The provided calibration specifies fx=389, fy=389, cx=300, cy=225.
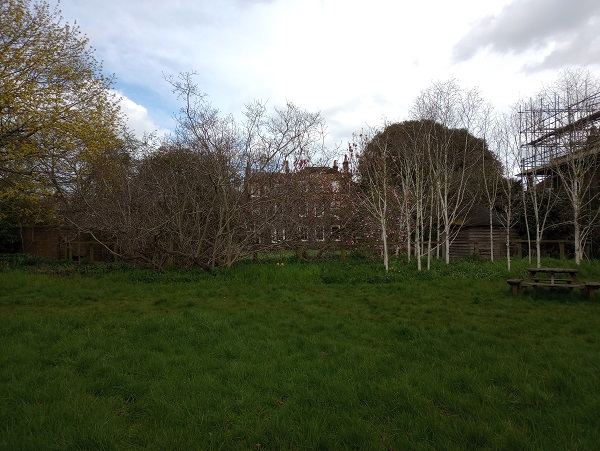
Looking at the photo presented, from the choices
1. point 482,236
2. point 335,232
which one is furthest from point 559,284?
point 482,236

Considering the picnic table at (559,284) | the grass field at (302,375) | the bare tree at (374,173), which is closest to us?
the grass field at (302,375)

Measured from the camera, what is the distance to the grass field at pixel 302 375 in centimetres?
266

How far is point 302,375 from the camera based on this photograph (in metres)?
3.74

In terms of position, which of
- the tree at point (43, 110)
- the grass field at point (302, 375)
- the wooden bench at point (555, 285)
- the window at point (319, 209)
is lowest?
Answer: the grass field at point (302, 375)

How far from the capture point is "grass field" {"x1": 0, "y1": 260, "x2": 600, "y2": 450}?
8.73 feet

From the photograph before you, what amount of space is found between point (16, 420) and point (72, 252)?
59.2 ft

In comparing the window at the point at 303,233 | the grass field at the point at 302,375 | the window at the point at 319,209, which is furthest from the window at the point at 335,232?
the grass field at the point at 302,375

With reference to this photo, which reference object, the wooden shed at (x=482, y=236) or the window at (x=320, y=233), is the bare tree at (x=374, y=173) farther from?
the wooden shed at (x=482, y=236)

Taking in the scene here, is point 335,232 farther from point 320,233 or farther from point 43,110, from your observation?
point 43,110

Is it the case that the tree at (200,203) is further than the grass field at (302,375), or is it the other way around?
the tree at (200,203)

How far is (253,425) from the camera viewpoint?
2828 mm

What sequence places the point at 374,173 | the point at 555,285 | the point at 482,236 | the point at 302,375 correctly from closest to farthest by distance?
the point at 302,375 → the point at 555,285 → the point at 374,173 → the point at 482,236

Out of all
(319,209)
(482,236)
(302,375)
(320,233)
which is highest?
(319,209)

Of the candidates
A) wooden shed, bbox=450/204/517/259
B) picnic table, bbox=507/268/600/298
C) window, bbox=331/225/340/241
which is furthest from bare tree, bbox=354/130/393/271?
wooden shed, bbox=450/204/517/259
